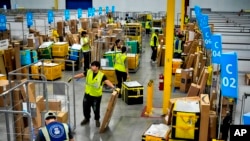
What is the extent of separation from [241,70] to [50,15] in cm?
1443

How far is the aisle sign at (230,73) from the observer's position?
4.17 meters

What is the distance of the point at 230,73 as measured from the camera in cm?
420

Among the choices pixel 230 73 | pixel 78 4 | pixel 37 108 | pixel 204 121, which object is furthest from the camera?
pixel 78 4

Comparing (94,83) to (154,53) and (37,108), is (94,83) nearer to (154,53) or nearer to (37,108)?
(37,108)

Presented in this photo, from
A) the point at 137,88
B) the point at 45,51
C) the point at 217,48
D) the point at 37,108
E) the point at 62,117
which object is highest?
the point at 217,48

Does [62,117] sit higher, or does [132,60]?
[132,60]

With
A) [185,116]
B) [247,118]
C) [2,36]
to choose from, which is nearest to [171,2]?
[185,116]

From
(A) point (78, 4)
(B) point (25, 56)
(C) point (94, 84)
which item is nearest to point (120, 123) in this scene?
(C) point (94, 84)

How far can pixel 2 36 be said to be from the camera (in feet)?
49.0

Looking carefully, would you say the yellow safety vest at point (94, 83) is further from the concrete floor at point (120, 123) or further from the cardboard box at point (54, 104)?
the concrete floor at point (120, 123)

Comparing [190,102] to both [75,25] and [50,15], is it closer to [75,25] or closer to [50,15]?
[50,15]

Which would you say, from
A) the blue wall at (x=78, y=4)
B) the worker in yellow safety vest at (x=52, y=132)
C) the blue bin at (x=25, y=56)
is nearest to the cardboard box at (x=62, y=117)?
the worker in yellow safety vest at (x=52, y=132)

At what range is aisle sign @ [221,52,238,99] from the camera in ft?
13.7

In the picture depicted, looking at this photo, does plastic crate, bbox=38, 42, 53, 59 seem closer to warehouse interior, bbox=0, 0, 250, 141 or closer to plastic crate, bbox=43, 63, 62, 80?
warehouse interior, bbox=0, 0, 250, 141
